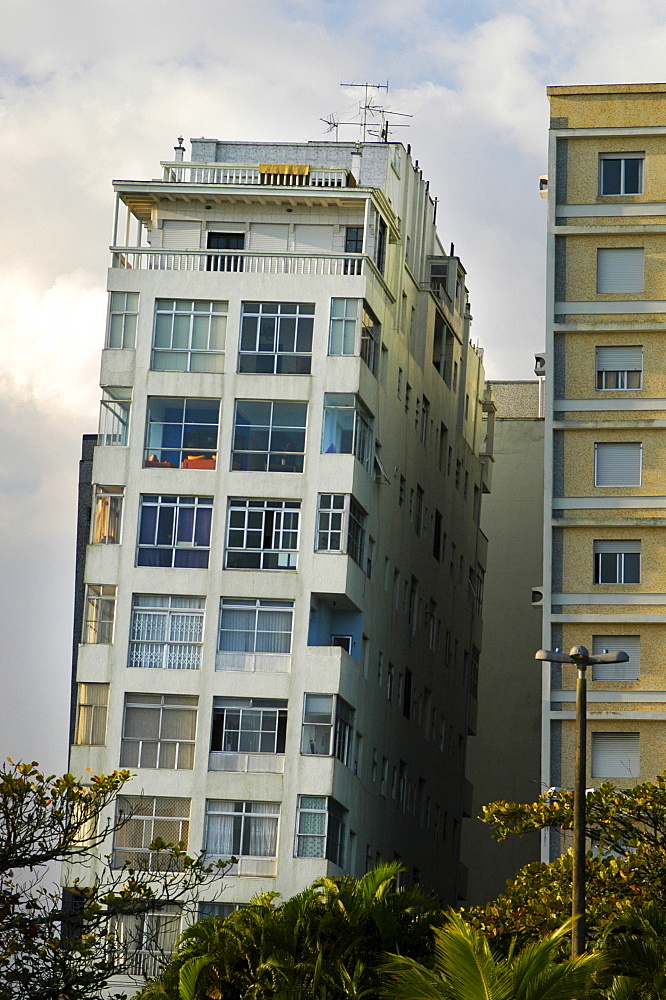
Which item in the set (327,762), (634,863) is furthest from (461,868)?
(634,863)

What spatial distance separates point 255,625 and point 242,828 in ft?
20.0

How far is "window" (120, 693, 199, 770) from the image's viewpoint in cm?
5444

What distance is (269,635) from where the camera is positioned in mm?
55438

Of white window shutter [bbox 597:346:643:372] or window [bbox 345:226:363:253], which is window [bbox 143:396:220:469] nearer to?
window [bbox 345:226:363:253]

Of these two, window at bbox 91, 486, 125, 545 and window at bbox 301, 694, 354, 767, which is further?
window at bbox 91, 486, 125, 545

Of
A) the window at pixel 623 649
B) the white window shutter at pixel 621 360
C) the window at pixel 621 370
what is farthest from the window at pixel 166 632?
the white window shutter at pixel 621 360

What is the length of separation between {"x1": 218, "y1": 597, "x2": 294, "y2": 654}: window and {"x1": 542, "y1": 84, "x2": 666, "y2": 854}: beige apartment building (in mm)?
8075

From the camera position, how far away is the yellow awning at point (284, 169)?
199ft

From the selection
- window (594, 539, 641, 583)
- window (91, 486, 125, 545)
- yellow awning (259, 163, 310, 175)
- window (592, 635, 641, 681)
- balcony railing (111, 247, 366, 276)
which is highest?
yellow awning (259, 163, 310, 175)

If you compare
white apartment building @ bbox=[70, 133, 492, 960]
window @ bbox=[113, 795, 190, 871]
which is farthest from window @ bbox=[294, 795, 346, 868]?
window @ bbox=[113, 795, 190, 871]

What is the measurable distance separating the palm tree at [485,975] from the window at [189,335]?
35.0 metres

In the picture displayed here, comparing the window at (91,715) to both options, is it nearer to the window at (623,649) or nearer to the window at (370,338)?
the window at (370,338)

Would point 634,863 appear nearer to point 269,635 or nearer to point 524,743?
point 269,635

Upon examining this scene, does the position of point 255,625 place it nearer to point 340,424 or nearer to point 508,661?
point 340,424
